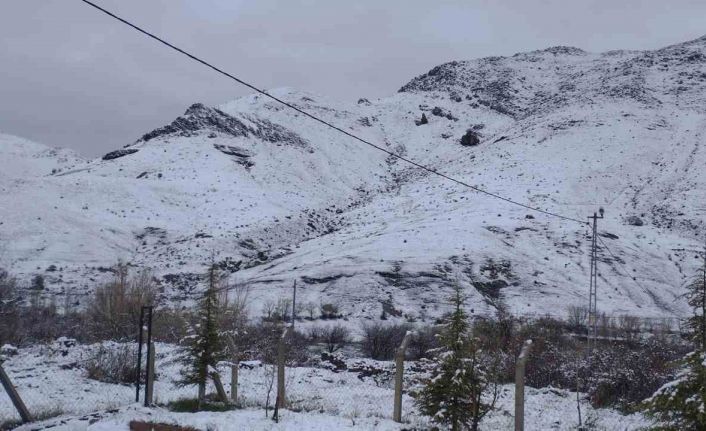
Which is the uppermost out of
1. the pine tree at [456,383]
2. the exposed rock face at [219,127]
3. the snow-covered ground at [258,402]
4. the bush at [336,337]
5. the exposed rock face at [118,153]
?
the exposed rock face at [219,127]

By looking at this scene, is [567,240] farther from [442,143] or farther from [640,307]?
[442,143]

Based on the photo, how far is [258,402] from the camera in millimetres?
12594

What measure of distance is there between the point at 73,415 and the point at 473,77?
417ft

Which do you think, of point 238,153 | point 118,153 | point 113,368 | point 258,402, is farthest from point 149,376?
point 118,153

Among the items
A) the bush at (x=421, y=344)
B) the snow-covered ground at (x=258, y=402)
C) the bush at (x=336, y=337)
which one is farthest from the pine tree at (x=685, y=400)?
the bush at (x=336, y=337)

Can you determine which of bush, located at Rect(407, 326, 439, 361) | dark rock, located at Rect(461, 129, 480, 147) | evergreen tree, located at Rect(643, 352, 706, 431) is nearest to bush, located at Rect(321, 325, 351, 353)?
bush, located at Rect(407, 326, 439, 361)

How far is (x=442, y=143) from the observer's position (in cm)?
9100

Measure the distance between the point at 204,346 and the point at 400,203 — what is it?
164 feet

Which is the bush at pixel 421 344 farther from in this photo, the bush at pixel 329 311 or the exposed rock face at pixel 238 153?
the exposed rock face at pixel 238 153

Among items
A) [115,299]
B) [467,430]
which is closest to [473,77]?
[115,299]

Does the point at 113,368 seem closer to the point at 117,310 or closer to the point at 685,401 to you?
the point at 117,310

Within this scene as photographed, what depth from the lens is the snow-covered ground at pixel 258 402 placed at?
9977 mm

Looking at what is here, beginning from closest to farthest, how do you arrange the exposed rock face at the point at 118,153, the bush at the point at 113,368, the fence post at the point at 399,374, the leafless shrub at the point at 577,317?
the fence post at the point at 399,374 < the bush at the point at 113,368 < the leafless shrub at the point at 577,317 < the exposed rock face at the point at 118,153

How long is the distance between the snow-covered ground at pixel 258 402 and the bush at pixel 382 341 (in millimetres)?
5821
